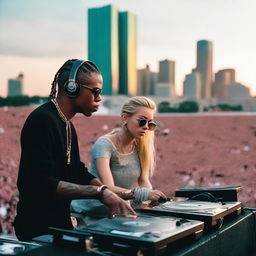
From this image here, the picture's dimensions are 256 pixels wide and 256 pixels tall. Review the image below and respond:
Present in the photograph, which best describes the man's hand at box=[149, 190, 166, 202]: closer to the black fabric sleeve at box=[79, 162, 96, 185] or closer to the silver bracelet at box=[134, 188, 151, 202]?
the silver bracelet at box=[134, 188, 151, 202]

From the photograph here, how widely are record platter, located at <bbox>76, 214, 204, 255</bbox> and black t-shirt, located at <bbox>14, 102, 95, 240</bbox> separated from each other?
333 mm

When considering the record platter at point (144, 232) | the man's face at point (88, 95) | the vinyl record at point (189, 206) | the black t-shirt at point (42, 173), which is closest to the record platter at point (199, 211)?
the vinyl record at point (189, 206)

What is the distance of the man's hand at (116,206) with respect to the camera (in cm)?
162

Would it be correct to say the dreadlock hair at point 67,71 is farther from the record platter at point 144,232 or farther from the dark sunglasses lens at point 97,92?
the record platter at point 144,232

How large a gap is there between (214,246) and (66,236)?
0.62 metres

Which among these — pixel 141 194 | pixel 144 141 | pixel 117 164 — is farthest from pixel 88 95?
pixel 144 141

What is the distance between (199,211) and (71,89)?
2.44ft

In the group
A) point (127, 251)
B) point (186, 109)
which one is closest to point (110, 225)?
point (127, 251)

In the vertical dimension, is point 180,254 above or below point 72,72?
below

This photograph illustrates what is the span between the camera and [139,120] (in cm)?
260

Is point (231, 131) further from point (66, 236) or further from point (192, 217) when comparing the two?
point (66, 236)

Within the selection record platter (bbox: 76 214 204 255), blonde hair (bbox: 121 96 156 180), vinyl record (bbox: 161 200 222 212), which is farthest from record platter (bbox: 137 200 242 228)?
blonde hair (bbox: 121 96 156 180)

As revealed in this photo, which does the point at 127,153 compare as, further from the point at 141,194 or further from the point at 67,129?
the point at 67,129

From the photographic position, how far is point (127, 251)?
1.26 m
